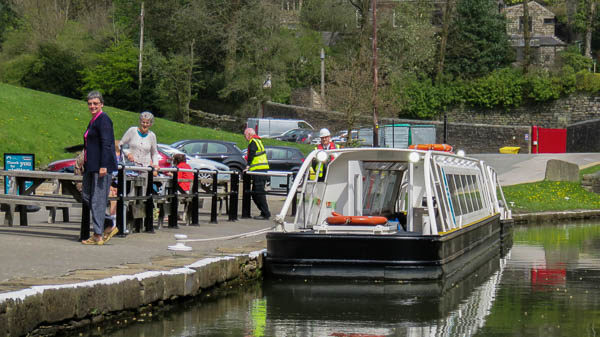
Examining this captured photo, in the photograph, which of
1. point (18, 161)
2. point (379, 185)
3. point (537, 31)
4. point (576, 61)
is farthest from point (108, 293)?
point (537, 31)

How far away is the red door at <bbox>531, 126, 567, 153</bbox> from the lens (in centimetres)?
6356

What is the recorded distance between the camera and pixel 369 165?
1466 cm

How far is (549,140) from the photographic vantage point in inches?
2527

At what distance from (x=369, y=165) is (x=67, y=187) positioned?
15.2 feet

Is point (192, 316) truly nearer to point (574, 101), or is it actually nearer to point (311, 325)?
point (311, 325)

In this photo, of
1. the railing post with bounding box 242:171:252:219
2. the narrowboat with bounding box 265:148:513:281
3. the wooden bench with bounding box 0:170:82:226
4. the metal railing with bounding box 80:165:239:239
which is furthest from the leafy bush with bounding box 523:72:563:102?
the wooden bench with bounding box 0:170:82:226

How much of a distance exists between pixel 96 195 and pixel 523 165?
34.4 metres

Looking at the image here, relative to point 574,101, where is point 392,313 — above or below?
below

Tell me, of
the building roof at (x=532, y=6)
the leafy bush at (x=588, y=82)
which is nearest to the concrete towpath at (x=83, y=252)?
the leafy bush at (x=588, y=82)

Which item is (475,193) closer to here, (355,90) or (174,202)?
(174,202)

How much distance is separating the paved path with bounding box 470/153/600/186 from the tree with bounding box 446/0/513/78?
23.3m

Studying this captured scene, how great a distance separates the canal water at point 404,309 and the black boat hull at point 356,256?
0.53ft

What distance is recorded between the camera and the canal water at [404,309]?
9.12 m

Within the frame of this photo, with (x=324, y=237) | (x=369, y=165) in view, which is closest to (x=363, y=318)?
(x=324, y=237)
